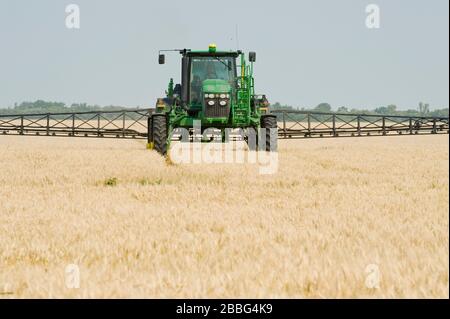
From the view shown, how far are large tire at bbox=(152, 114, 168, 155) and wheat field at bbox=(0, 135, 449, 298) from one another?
7.43 m

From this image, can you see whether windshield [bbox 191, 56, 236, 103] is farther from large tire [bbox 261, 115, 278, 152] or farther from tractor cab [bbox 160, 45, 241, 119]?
large tire [bbox 261, 115, 278, 152]

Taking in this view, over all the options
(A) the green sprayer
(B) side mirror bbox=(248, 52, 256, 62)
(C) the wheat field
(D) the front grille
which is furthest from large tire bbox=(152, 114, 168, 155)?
(C) the wheat field

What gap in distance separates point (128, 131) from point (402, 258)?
65.4ft

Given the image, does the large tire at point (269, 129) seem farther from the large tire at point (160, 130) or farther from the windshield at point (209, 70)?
the large tire at point (160, 130)

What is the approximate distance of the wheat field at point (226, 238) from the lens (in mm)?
3648

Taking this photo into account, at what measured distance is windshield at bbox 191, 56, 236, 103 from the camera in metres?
17.6

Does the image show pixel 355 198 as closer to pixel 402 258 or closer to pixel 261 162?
pixel 402 258

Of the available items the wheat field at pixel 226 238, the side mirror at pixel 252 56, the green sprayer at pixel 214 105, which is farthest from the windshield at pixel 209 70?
the wheat field at pixel 226 238

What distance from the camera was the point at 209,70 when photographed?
17.9 m

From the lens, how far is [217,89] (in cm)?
1694

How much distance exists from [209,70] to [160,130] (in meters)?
2.20

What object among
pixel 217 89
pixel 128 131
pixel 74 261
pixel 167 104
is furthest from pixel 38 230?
pixel 128 131

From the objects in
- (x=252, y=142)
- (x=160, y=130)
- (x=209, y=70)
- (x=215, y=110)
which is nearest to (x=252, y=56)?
(x=215, y=110)

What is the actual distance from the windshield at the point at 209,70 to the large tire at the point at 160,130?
3.72 feet
